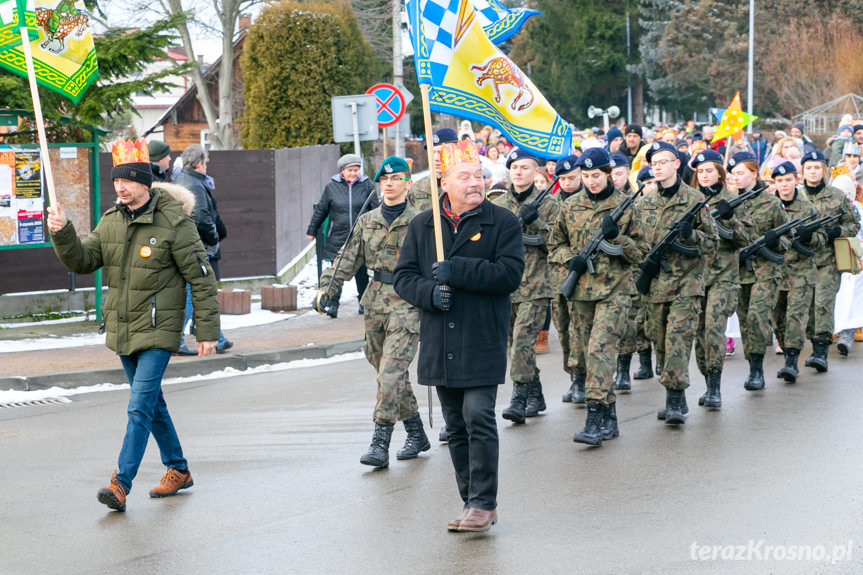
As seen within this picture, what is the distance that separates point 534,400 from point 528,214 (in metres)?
1.38

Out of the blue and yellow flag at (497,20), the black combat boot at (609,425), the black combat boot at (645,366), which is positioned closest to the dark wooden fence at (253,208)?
the blue and yellow flag at (497,20)

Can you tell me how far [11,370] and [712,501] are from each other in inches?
270

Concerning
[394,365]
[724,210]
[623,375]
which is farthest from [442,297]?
[623,375]

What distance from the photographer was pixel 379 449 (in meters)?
7.97

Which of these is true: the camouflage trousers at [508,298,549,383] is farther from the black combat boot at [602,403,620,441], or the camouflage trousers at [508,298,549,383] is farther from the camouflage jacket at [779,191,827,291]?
the camouflage jacket at [779,191,827,291]

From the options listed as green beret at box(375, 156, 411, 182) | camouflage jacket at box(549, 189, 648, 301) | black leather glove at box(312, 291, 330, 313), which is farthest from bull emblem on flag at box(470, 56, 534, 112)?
black leather glove at box(312, 291, 330, 313)

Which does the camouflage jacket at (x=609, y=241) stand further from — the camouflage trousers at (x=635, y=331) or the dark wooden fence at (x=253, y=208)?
the dark wooden fence at (x=253, y=208)

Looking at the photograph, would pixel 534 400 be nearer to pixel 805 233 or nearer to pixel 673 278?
pixel 673 278

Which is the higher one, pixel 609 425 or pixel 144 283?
pixel 144 283

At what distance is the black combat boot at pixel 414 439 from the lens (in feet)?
27.1

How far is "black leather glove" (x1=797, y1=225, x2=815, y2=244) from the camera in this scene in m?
11.0

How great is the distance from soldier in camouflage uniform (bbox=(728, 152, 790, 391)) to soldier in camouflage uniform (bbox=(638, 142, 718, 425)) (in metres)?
1.30

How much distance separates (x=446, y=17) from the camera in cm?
841

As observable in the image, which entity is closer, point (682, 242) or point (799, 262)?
point (682, 242)
